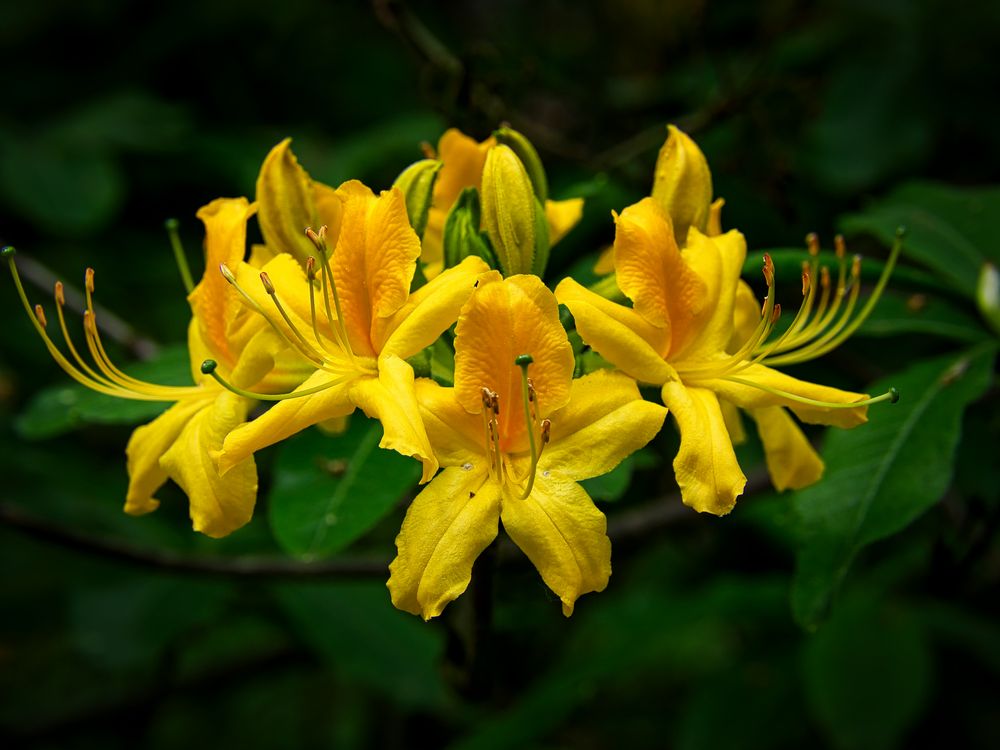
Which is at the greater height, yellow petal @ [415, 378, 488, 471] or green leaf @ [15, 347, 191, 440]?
yellow petal @ [415, 378, 488, 471]

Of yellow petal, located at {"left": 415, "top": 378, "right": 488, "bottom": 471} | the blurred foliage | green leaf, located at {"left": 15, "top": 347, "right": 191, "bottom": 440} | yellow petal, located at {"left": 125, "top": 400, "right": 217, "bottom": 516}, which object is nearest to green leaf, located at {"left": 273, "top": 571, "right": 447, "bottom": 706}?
the blurred foliage

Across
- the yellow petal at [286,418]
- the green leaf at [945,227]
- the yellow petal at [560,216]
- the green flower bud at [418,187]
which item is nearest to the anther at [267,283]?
the yellow petal at [286,418]

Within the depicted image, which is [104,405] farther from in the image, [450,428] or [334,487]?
[450,428]

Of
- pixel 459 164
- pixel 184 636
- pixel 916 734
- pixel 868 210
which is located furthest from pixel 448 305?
pixel 916 734

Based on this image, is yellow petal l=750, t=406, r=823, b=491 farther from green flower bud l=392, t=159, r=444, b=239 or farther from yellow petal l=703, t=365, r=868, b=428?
green flower bud l=392, t=159, r=444, b=239

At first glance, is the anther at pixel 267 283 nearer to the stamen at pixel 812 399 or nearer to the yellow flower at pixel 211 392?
the yellow flower at pixel 211 392

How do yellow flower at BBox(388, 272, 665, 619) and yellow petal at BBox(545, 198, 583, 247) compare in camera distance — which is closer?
yellow flower at BBox(388, 272, 665, 619)

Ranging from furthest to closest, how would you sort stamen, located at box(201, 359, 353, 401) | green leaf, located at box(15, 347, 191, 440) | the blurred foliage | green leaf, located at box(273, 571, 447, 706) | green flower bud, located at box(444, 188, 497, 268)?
1. green leaf, located at box(273, 571, 447, 706)
2. the blurred foliage
3. green leaf, located at box(15, 347, 191, 440)
4. green flower bud, located at box(444, 188, 497, 268)
5. stamen, located at box(201, 359, 353, 401)
